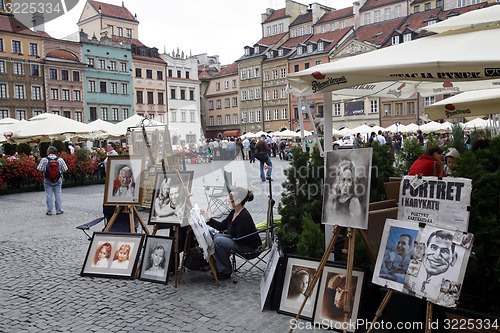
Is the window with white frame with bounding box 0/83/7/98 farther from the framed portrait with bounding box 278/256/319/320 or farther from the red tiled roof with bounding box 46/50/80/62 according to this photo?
the framed portrait with bounding box 278/256/319/320

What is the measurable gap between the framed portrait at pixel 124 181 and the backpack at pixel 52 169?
17.4 feet

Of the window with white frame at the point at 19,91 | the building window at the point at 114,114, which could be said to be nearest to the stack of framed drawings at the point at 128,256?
the window with white frame at the point at 19,91

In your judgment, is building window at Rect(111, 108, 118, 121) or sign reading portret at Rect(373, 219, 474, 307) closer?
sign reading portret at Rect(373, 219, 474, 307)

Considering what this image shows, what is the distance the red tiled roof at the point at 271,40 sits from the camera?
210 feet

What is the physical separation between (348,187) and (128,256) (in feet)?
10.5

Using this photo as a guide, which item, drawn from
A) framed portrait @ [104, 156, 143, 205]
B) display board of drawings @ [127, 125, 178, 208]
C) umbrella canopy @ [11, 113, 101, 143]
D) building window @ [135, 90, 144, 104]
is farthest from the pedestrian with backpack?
building window @ [135, 90, 144, 104]

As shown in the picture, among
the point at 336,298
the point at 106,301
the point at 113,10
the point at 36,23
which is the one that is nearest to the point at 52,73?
the point at 36,23

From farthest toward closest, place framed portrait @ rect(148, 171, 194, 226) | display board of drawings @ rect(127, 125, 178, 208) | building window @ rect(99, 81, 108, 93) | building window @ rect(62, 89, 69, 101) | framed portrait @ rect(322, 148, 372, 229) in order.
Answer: building window @ rect(99, 81, 108, 93) → building window @ rect(62, 89, 69, 101) → display board of drawings @ rect(127, 125, 178, 208) → framed portrait @ rect(148, 171, 194, 226) → framed portrait @ rect(322, 148, 372, 229)

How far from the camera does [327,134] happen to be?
199 inches

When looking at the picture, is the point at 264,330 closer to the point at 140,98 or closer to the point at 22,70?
the point at 22,70

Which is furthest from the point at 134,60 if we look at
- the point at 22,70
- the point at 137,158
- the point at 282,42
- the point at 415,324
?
the point at 415,324

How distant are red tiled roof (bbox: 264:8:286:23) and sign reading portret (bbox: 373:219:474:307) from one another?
6529 centimetres

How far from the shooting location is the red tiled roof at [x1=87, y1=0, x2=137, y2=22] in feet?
202

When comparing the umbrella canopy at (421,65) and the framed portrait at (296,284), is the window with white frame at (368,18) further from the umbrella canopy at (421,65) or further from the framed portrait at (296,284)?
the framed portrait at (296,284)
